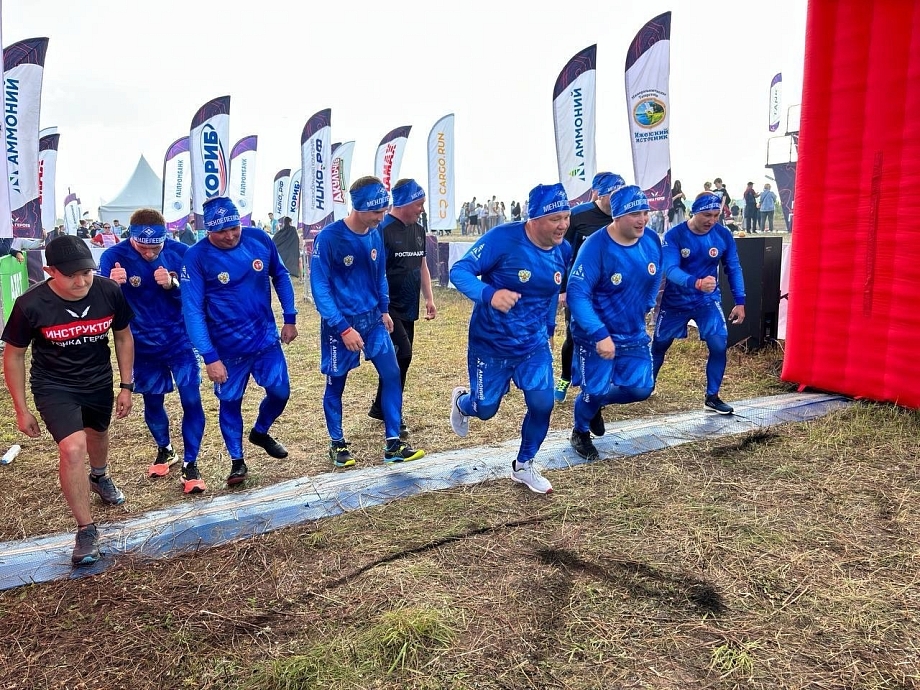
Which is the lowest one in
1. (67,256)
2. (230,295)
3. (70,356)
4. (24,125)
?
(70,356)

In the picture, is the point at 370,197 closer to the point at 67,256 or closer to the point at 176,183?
the point at 67,256

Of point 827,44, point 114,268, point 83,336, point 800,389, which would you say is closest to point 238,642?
point 83,336

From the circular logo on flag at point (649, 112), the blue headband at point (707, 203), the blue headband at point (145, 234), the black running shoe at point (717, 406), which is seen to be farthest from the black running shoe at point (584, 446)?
the circular logo on flag at point (649, 112)


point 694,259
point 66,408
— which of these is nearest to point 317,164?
point 694,259

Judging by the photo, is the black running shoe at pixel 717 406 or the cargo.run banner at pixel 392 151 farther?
the cargo.run banner at pixel 392 151

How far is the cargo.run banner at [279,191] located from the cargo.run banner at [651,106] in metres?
24.0

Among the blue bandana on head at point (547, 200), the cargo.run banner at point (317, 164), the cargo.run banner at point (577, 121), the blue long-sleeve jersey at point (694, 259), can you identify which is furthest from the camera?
the cargo.run banner at point (317, 164)

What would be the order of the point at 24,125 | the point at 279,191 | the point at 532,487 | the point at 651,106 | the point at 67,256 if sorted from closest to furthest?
1. the point at 67,256
2. the point at 532,487
3. the point at 24,125
4. the point at 651,106
5. the point at 279,191

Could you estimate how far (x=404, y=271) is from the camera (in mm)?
5520

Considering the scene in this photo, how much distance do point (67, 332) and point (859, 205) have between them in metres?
6.39

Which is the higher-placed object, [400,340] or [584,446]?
[400,340]

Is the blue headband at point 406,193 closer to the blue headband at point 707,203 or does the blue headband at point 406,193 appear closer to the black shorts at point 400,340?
the black shorts at point 400,340

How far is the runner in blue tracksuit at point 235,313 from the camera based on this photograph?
404 cm

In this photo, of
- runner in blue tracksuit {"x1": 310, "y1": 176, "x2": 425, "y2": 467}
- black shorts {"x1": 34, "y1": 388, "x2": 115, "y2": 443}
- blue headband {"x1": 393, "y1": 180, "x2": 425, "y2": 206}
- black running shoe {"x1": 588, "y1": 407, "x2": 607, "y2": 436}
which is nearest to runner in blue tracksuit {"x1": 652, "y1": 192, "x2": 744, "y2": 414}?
black running shoe {"x1": 588, "y1": 407, "x2": 607, "y2": 436}
